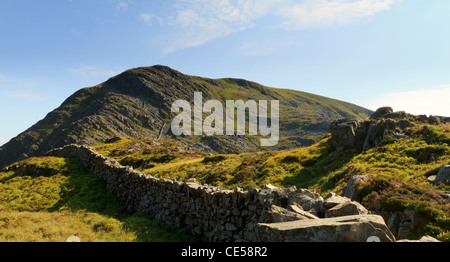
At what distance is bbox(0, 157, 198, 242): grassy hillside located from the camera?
12757 mm

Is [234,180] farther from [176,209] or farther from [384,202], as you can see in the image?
[384,202]

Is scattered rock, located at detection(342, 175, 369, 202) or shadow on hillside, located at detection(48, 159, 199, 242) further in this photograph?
scattered rock, located at detection(342, 175, 369, 202)

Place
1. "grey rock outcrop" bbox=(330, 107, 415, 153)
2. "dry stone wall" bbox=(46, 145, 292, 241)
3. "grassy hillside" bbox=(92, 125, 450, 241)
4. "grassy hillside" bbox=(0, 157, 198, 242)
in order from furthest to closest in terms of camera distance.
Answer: "grey rock outcrop" bbox=(330, 107, 415, 153)
"grassy hillside" bbox=(0, 157, 198, 242)
"grassy hillside" bbox=(92, 125, 450, 241)
"dry stone wall" bbox=(46, 145, 292, 241)

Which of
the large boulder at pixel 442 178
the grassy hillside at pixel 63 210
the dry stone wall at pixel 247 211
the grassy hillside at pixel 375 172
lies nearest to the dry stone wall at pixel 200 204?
the dry stone wall at pixel 247 211

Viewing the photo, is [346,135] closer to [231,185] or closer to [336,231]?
[231,185]

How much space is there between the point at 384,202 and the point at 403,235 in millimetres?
1972

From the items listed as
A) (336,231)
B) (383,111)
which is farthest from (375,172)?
(383,111)

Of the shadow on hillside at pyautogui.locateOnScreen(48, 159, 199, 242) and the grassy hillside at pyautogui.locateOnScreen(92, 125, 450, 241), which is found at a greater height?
the grassy hillside at pyautogui.locateOnScreen(92, 125, 450, 241)

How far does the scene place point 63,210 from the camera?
20234mm

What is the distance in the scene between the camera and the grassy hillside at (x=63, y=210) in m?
12.8

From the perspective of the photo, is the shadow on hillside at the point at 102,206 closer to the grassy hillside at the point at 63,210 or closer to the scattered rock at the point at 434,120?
the grassy hillside at the point at 63,210

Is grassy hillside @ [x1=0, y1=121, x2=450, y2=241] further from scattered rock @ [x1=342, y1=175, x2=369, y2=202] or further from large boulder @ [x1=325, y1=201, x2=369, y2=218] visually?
large boulder @ [x1=325, y1=201, x2=369, y2=218]

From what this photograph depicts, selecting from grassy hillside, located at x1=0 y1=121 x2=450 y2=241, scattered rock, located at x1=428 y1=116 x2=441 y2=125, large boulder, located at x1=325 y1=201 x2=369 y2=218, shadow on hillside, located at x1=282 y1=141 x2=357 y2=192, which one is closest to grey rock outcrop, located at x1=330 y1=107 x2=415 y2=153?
grassy hillside, located at x1=0 y1=121 x2=450 y2=241
